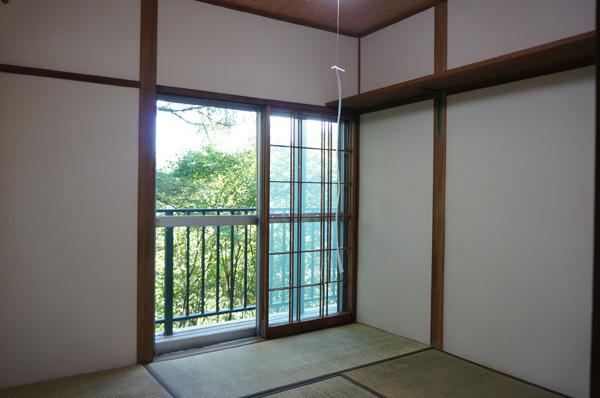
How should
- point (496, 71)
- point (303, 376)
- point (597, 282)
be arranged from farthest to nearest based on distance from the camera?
point (303, 376) → point (496, 71) → point (597, 282)

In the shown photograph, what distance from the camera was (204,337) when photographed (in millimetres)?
3662

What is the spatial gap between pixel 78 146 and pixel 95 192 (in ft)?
1.06

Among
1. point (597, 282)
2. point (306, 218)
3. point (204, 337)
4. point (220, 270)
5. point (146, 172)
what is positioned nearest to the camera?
point (597, 282)

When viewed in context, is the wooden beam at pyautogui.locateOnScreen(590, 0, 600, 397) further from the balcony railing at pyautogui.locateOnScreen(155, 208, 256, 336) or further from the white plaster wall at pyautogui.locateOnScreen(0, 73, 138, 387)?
the balcony railing at pyautogui.locateOnScreen(155, 208, 256, 336)

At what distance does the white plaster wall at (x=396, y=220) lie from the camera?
3.69m

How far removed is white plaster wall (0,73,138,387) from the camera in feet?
9.29

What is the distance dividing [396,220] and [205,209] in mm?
1670

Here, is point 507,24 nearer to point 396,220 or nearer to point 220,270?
point 396,220

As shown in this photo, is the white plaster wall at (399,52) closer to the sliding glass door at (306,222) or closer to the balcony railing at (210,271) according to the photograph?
the sliding glass door at (306,222)

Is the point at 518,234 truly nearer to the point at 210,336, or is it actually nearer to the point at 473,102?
the point at 473,102

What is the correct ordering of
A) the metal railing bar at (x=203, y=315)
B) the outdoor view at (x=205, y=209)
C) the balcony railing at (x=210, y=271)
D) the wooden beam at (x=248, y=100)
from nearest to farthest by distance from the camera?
the wooden beam at (x=248, y=100), the metal railing bar at (x=203, y=315), the outdoor view at (x=205, y=209), the balcony railing at (x=210, y=271)

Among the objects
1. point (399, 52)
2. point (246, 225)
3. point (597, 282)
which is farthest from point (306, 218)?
point (597, 282)

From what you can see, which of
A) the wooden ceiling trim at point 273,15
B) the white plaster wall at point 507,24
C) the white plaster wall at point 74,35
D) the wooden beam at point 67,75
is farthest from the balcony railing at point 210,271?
the white plaster wall at point 507,24

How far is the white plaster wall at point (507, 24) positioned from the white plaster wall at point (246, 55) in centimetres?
115
